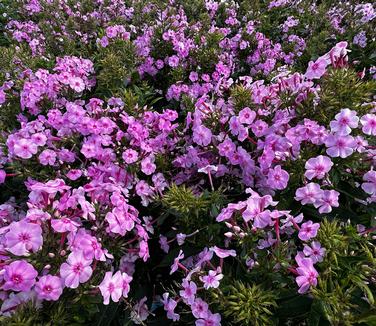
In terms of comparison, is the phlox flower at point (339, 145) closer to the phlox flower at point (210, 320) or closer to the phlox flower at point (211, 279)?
the phlox flower at point (211, 279)

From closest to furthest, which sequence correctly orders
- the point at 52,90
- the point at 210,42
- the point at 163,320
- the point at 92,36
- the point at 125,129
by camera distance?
the point at 163,320, the point at 125,129, the point at 52,90, the point at 210,42, the point at 92,36

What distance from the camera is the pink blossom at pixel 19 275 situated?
1552mm

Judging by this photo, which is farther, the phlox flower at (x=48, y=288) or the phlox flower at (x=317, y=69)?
the phlox flower at (x=317, y=69)

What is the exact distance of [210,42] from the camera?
426cm

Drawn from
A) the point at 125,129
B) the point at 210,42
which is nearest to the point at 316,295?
the point at 125,129

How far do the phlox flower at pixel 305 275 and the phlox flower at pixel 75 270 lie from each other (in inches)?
36.5

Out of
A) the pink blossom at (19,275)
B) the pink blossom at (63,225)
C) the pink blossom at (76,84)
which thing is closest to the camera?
the pink blossom at (19,275)

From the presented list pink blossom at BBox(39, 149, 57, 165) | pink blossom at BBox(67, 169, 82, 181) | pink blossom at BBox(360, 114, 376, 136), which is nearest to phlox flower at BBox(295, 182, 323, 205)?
pink blossom at BBox(360, 114, 376, 136)

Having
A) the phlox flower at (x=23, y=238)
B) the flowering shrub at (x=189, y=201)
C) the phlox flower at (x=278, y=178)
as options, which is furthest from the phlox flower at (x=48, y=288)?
the phlox flower at (x=278, y=178)

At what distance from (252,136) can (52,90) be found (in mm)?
1730

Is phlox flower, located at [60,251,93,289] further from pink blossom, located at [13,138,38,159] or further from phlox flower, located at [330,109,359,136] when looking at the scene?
phlox flower, located at [330,109,359,136]

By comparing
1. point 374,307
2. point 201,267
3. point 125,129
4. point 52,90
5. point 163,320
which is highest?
point 52,90

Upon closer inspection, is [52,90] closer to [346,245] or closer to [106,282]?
[106,282]

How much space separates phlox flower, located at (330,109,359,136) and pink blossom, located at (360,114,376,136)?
7 cm
